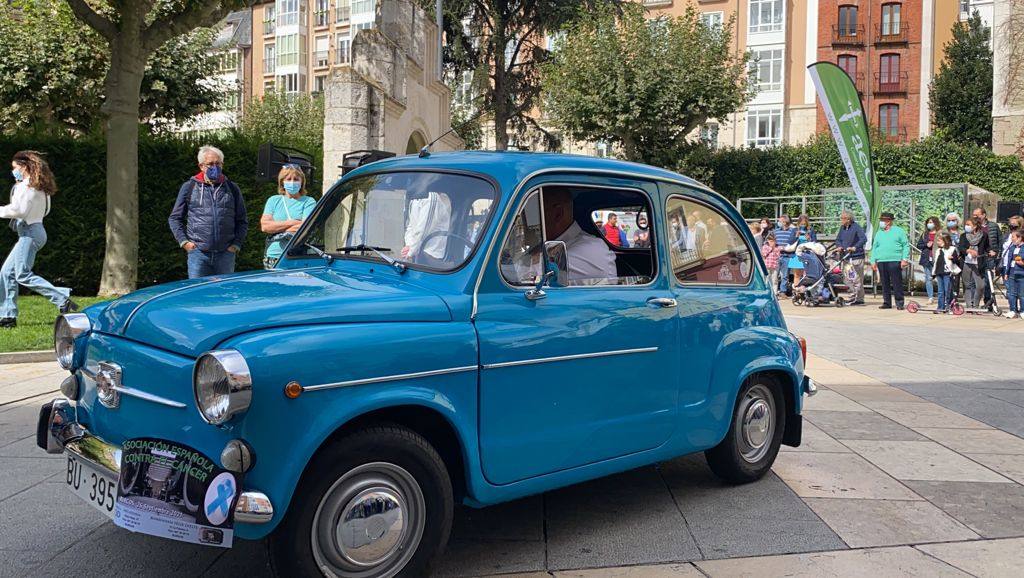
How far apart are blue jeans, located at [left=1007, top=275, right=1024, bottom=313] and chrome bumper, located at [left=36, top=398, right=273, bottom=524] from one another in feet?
56.2

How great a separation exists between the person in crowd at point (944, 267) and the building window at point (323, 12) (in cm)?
5845

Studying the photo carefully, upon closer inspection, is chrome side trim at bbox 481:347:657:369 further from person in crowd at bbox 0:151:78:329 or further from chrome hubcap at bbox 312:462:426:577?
person in crowd at bbox 0:151:78:329

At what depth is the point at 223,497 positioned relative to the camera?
2.96 m

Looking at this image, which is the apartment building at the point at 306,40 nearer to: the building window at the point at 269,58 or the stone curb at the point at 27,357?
the building window at the point at 269,58

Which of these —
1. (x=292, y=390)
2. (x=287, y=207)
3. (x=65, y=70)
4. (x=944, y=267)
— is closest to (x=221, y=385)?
(x=292, y=390)

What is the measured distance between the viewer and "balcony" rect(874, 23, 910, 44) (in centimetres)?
5359

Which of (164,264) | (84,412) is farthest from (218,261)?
(164,264)

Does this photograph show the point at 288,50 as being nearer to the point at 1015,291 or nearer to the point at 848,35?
the point at 848,35

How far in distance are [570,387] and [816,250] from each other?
17.0 meters

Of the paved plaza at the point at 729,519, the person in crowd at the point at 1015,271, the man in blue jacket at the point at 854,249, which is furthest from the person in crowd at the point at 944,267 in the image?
the paved plaza at the point at 729,519

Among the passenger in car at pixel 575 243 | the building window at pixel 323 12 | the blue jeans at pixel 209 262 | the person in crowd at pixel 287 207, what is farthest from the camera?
the building window at pixel 323 12

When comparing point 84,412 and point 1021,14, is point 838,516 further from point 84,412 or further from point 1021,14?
point 1021,14

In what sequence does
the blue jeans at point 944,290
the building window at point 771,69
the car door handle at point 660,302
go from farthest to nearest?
the building window at point 771,69, the blue jeans at point 944,290, the car door handle at point 660,302

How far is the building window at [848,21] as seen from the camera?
53312mm
